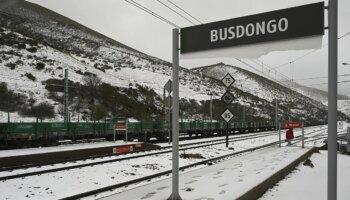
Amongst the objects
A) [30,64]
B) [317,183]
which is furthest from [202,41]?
[30,64]

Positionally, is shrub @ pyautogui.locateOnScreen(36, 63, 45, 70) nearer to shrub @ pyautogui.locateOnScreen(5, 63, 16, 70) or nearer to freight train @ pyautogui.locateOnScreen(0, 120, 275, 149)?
shrub @ pyautogui.locateOnScreen(5, 63, 16, 70)

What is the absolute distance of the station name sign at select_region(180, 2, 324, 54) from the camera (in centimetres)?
441

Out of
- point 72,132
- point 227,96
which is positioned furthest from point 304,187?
point 72,132

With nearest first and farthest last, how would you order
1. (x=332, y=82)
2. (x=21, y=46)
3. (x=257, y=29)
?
(x=332, y=82) < (x=257, y=29) < (x=21, y=46)

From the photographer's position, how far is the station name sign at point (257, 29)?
441cm

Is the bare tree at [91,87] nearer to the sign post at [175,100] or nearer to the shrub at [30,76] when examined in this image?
the shrub at [30,76]

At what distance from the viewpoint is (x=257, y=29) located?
484 cm

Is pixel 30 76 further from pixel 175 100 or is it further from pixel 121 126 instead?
pixel 175 100

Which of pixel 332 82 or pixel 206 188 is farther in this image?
pixel 206 188

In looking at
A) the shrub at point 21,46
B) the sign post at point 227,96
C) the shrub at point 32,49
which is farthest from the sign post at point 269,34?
the shrub at point 32,49

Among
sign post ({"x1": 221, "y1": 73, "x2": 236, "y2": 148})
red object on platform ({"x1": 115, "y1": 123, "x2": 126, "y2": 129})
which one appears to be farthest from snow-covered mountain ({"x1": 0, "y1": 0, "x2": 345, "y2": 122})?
red object on platform ({"x1": 115, "y1": 123, "x2": 126, "y2": 129})

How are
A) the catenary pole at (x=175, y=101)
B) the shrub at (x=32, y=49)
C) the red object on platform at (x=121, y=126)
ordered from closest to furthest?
1. the catenary pole at (x=175, y=101)
2. the red object on platform at (x=121, y=126)
3. the shrub at (x=32, y=49)

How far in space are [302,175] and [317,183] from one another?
143 centimetres

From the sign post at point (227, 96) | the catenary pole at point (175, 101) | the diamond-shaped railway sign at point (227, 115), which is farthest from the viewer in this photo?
the diamond-shaped railway sign at point (227, 115)
